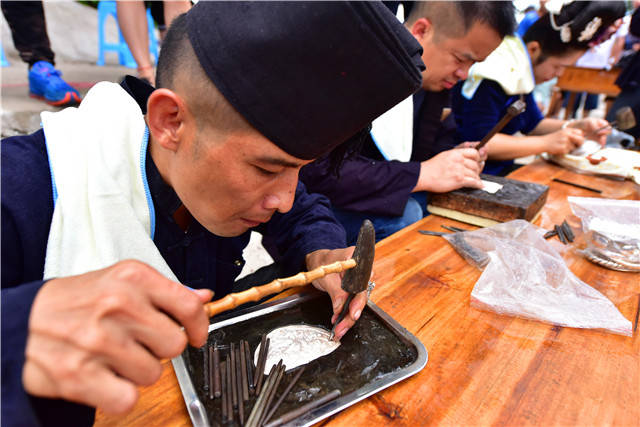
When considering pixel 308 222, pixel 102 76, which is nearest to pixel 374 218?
pixel 308 222

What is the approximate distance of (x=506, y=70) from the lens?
8.22 feet

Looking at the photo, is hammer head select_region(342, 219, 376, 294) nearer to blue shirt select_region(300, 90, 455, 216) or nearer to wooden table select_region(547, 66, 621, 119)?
blue shirt select_region(300, 90, 455, 216)

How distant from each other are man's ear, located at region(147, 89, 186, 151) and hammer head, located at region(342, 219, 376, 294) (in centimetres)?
49

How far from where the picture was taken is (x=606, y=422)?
0.72 metres

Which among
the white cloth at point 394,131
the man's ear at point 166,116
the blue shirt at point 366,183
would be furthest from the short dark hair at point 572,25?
the man's ear at point 166,116

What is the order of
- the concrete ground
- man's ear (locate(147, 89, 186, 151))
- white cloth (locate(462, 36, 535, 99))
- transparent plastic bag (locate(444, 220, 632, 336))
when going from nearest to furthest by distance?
man's ear (locate(147, 89, 186, 151)) < transparent plastic bag (locate(444, 220, 632, 336)) < white cloth (locate(462, 36, 535, 99)) < the concrete ground

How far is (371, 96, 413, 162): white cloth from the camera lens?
1.99m

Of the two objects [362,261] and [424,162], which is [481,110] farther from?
[362,261]

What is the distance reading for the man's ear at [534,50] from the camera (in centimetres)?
281

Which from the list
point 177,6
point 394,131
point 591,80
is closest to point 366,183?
point 394,131

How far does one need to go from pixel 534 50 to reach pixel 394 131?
1726 millimetres

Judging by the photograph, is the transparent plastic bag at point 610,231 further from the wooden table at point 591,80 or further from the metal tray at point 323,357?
the wooden table at point 591,80

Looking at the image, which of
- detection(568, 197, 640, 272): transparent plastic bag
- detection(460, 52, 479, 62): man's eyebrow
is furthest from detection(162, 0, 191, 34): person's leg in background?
detection(568, 197, 640, 272): transparent plastic bag

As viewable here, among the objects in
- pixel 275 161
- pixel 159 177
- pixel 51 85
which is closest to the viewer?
pixel 275 161
